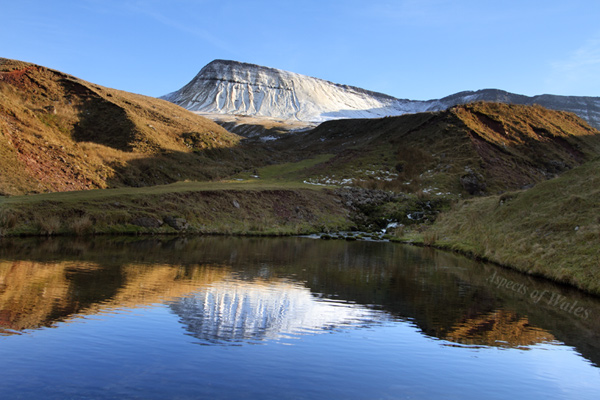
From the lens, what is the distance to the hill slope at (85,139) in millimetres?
47312

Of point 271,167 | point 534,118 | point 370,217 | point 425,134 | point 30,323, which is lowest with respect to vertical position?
point 30,323

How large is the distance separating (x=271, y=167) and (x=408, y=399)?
7533cm

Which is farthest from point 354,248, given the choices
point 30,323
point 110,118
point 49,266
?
point 110,118

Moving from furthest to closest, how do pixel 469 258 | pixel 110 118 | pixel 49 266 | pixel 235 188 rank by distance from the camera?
pixel 110 118 → pixel 235 188 → pixel 469 258 → pixel 49 266

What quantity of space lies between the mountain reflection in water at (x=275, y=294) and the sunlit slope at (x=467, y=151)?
4173 cm

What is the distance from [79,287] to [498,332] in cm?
1351

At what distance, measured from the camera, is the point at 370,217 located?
5459 cm

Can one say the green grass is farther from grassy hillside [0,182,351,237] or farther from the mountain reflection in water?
the mountain reflection in water

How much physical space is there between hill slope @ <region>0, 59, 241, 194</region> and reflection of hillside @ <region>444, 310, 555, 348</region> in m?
38.0

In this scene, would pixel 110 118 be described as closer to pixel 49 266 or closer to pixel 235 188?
pixel 235 188

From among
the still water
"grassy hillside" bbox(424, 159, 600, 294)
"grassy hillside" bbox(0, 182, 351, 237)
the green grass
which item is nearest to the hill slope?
the green grass

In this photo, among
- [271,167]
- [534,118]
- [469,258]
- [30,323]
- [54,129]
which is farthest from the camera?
[534,118]

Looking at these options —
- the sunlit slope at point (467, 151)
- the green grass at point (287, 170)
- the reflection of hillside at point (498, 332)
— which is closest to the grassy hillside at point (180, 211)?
the green grass at point (287, 170)

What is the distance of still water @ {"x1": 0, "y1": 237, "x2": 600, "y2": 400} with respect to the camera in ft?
29.2
